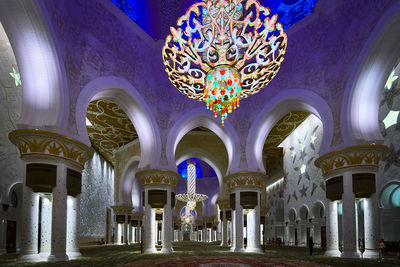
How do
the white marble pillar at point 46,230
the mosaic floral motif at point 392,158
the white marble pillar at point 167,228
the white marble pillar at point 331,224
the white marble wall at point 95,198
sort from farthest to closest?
1. the white marble wall at point 95,198
2. the white marble pillar at point 167,228
3. the mosaic floral motif at point 392,158
4. the white marble pillar at point 331,224
5. the white marble pillar at point 46,230

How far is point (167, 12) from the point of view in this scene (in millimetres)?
13734

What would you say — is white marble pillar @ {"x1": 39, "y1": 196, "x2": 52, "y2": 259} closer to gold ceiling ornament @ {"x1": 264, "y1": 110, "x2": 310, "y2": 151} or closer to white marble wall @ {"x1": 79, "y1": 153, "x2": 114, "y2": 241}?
white marble wall @ {"x1": 79, "y1": 153, "x2": 114, "y2": 241}

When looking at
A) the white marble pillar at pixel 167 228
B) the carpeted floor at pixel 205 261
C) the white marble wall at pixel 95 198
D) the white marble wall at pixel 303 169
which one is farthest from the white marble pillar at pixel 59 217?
the white marble wall at pixel 303 169

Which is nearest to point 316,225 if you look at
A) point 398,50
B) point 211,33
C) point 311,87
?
point 311,87

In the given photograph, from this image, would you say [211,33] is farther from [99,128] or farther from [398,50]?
[99,128]

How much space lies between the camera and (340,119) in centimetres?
1050

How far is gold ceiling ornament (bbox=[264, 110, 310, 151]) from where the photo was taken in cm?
1717

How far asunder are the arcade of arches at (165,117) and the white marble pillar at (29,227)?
1.0 inches


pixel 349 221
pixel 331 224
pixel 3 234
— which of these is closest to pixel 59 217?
pixel 3 234

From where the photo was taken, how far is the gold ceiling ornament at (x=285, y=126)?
56.3 ft

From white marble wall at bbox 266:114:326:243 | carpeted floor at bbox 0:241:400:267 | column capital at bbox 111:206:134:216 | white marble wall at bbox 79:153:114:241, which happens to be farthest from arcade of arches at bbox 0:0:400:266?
column capital at bbox 111:206:134:216

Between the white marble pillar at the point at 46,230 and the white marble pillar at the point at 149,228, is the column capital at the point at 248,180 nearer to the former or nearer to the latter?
the white marble pillar at the point at 149,228

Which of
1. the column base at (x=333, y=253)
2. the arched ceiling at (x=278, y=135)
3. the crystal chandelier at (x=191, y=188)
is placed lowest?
the column base at (x=333, y=253)

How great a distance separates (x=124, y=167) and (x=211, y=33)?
14034 mm
